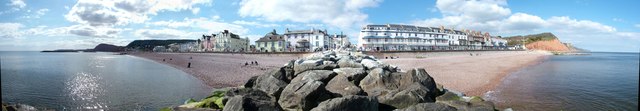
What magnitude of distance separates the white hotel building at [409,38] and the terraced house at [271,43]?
20.0 meters

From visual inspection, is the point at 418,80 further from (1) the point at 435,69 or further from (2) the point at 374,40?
(2) the point at 374,40

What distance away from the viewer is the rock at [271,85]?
13208 mm

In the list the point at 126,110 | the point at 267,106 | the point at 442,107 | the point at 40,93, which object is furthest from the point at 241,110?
the point at 40,93

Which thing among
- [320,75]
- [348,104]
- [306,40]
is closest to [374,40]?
[306,40]

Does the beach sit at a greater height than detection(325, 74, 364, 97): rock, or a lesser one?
lesser

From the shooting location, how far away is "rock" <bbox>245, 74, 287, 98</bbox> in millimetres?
13208

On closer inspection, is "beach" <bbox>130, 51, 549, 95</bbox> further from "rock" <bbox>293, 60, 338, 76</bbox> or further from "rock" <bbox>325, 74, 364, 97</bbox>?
"rock" <bbox>325, 74, 364, 97</bbox>

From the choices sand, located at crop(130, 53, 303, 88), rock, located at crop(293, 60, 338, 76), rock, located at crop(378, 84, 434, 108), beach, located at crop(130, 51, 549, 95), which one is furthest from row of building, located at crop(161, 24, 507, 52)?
rock, located at crop(378, 84, 434, 108)

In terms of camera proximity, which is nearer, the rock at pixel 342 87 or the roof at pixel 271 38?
the rock at pixel 342 87

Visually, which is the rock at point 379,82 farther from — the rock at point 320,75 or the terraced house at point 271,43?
the terraced house at point 271,43

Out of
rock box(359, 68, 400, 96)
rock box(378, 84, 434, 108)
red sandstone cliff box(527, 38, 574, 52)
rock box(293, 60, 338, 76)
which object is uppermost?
red sandstone cliff box(527, 38, 574, 52)

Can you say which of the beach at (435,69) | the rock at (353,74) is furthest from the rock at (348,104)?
the beach at (435,69)

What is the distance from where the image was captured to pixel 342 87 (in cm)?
1284

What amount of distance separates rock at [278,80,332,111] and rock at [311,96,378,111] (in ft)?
4.89
